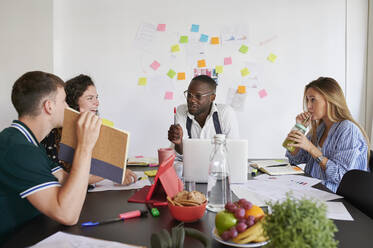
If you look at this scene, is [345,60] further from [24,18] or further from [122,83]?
[24,18]

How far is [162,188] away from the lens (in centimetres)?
117

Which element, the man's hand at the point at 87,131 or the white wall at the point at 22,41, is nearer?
the man's hand at the point at 87,131

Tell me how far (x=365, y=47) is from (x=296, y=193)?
2.54 meters

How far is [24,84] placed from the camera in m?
1.10

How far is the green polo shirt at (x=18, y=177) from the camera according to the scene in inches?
36.8

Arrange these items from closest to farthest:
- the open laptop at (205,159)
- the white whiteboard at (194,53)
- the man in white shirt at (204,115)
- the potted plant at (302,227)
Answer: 1. the potted plant at (302,227)
2. the open laptop at (205,159)
3. the man in white shirt at (204,115)
4. the white whiteboard at (194,53)

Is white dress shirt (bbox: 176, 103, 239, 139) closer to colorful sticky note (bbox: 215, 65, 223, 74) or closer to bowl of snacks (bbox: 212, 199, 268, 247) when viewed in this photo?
colorful sticky note (bbox: 215, 65, 223, 74)

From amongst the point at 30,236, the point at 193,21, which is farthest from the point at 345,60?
the point at 30,236

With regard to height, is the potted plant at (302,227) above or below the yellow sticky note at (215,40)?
below

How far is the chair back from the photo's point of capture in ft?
3.61

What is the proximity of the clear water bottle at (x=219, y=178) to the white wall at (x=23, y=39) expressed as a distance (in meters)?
2.19

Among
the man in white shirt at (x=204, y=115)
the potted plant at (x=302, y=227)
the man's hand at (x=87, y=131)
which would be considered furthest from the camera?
A: the man in white shirt at (x=204, y=115)

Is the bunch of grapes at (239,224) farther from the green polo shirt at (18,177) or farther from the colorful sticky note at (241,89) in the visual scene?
the colorful sticky note at (241,89)

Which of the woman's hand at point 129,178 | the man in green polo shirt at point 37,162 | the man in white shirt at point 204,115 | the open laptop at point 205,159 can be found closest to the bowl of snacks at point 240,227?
the man in green polo shirt at point 37,162
